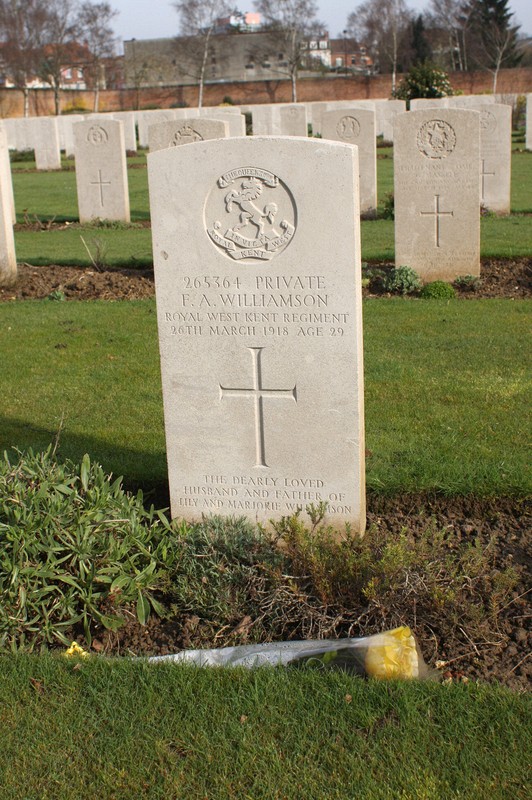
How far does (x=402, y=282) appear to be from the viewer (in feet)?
31.4

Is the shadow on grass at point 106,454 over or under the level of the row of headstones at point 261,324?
under

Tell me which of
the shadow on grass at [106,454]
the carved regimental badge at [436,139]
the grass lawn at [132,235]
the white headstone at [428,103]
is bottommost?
the shadow on grass at [106,454]

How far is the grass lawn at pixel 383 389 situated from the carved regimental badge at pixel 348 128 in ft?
26.8

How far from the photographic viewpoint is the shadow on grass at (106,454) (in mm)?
4785

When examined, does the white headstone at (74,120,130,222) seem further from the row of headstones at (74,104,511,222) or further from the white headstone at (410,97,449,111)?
the white headstone at (410,97,449,111)

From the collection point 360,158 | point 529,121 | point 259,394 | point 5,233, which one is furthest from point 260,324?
point 529,121

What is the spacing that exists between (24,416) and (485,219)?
1027cm

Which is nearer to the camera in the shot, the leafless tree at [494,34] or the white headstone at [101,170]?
the white headstone at [101,170]

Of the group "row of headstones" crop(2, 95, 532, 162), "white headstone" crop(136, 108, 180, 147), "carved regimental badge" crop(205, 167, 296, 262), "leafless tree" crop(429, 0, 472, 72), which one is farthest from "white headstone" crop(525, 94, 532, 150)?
"leafless tree" crop(429, 0, 472, 72)

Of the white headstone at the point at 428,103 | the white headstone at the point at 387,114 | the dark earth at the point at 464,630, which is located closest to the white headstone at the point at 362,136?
the white headstone at the point at 428,103

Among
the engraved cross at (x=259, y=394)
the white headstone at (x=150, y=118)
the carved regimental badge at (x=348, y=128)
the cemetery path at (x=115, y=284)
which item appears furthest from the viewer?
the white headstone at (x=150, y=118)

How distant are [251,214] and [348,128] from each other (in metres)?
13.4

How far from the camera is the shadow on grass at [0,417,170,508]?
4.79 m

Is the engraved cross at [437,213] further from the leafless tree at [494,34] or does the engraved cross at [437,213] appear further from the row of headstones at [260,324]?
the leafless tree at [494,34]
